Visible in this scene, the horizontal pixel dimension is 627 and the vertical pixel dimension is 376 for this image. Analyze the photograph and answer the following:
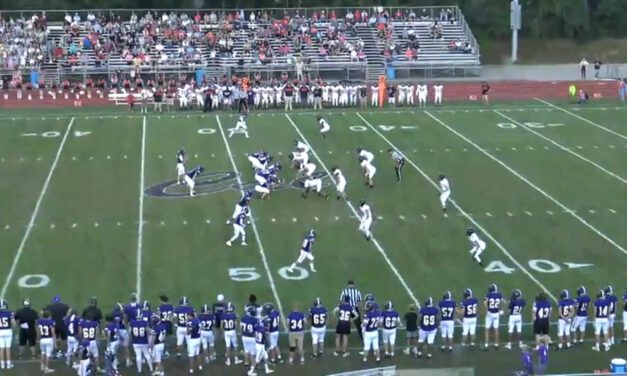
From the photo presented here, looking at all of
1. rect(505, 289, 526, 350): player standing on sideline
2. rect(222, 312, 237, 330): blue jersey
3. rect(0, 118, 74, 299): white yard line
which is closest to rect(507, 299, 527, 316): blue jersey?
rect(505, 289, 526, 350): player standing on sideline

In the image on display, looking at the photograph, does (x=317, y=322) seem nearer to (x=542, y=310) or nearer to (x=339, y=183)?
(x=542, y=310)

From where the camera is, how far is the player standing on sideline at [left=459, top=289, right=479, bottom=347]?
14.8m

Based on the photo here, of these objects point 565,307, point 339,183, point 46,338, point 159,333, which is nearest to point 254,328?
point 159,333

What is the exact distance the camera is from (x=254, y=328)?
1403 cm

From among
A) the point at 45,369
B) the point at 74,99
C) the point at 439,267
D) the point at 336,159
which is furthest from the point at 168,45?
the point at 45,369

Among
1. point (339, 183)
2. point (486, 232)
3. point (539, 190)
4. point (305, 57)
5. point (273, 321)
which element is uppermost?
point (305, 57)

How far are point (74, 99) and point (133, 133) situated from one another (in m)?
8.26

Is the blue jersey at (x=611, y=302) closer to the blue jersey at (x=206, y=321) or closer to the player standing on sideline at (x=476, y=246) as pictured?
the player standing on sideline at (x=476, y=246)

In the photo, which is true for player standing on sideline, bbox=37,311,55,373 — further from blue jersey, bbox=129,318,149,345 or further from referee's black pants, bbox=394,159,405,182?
referee's black pants, bbox=394,159,405,182

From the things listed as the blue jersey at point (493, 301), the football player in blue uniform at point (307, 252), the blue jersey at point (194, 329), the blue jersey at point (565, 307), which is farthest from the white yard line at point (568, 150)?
the blue jersey at point (194, 329)

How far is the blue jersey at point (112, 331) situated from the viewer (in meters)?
13.9

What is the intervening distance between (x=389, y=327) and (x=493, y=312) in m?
1.53

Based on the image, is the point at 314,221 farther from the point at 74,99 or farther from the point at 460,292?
the point at 74,99

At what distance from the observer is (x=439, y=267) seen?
1822cm
